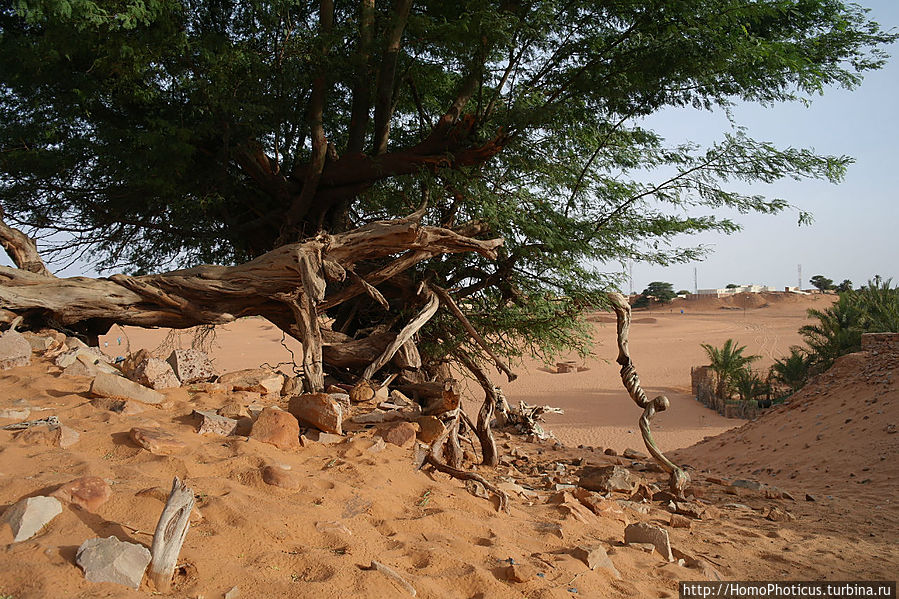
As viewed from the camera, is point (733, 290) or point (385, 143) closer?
point (385, 143)

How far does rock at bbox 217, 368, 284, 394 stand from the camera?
5102mm

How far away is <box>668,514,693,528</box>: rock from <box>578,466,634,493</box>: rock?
2.03 ft

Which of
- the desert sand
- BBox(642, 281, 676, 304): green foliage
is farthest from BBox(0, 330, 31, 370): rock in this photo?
BBox(642, 281, 676, 304): green foliage

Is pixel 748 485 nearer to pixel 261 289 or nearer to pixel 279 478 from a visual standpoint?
pixel 279 478

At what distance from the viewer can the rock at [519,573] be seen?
9.55 ft

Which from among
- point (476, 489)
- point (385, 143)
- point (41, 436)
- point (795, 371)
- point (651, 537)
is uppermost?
point (385, 143)

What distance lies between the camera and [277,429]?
13.2 feet

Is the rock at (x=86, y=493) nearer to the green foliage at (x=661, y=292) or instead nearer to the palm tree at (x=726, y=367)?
the palm tree at (x=726, y=367)

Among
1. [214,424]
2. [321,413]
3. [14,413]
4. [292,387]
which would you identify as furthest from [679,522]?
[14,413]

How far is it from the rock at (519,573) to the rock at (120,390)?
2.77 meters

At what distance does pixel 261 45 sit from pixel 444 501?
18.1 feet

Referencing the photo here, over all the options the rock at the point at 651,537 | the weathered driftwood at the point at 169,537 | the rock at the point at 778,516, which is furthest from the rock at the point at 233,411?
the rock at the point at 778,516

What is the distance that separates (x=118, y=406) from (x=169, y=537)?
1.98 m

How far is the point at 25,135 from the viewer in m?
6.43
